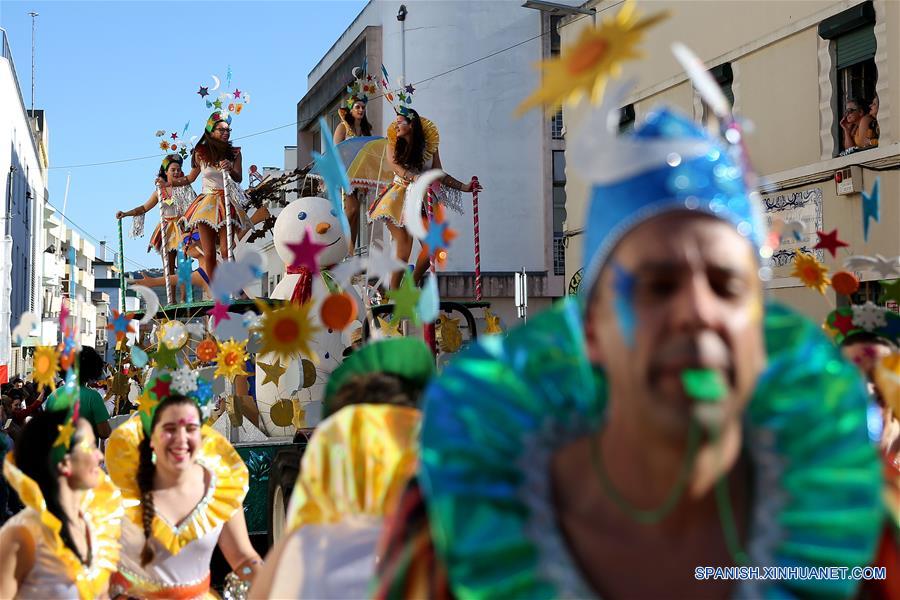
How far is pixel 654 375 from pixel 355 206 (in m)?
12.1

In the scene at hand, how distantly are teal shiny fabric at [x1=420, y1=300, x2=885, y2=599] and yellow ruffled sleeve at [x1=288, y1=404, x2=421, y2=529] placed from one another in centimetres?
94

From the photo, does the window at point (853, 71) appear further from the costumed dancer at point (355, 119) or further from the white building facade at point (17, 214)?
the white building facade at point (17, 214)

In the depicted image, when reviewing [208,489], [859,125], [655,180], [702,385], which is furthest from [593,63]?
[859,125]

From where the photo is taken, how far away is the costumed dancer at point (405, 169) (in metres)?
12.3

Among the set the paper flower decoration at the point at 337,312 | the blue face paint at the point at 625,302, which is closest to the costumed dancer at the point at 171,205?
the paper flower decoration at the point at 337,312

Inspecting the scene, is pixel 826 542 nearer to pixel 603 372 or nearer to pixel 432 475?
pixel 603 372

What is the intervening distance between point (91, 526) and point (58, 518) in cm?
18

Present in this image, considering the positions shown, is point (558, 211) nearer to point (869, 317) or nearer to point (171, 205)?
point (171, 205)

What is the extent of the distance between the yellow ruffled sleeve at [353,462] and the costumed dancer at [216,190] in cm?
1077

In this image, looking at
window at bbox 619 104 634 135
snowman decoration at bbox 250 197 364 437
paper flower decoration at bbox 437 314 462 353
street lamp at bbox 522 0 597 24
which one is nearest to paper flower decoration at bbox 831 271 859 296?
snowman decoration at bbox 250 197 364 437

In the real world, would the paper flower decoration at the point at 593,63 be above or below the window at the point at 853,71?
below

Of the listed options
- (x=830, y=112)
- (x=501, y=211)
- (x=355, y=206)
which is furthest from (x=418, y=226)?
(x=501, y=211)

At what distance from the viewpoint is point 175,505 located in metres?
4.62

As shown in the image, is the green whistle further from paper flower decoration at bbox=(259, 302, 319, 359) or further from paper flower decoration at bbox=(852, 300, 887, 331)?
paper flower decoration at bbox=(852, 300, 887, 331)
